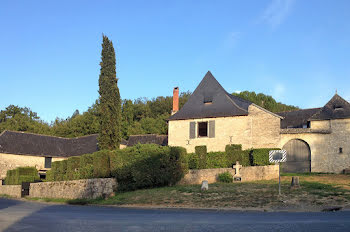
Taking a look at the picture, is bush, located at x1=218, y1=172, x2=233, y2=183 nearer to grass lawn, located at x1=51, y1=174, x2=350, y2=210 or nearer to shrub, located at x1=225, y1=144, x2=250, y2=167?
shrub, located at x1=225, y1=144, x2=250, y2=167

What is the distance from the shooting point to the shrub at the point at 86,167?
31.2 metres

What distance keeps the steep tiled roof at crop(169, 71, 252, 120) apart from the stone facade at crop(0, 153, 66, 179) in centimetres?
2260

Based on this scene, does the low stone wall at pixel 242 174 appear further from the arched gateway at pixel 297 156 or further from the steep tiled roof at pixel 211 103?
the steep tiled roof at pixel 211 103

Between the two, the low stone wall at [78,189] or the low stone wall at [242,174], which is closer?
the low stone wall at [242,174]

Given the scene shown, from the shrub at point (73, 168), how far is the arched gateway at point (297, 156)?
63.6 feet

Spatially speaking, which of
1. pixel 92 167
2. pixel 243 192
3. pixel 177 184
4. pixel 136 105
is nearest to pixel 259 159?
pixel 177 184

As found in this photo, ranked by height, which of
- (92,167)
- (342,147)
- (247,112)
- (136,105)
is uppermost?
(136,105)

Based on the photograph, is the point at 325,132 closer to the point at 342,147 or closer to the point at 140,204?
the point at 342,147

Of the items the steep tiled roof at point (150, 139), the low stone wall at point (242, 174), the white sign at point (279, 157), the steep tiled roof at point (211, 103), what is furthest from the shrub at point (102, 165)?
the steep tiled roof at point (150, 139)

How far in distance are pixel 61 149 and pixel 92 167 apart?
24.0m

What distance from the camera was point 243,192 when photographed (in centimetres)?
1997

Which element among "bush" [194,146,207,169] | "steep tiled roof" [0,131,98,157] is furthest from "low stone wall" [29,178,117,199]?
"steep tiled roof" [0,131,98,157]

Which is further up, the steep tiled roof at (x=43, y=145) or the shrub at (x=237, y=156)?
the steep tiled roof at (x=43, y=145)

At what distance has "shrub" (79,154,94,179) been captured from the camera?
103 ft
